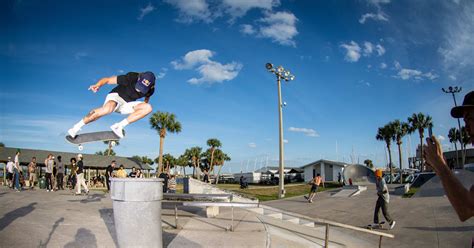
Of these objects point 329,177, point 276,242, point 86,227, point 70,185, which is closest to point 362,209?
point 276,242

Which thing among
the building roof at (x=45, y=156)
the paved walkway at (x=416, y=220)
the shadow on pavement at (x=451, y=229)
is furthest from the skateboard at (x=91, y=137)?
the building roof at (x=45, y=156)

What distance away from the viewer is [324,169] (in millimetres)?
59250

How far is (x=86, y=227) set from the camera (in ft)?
23.7

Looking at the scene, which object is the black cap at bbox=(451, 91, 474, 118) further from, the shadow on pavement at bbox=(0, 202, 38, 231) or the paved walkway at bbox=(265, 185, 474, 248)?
the paved walkway at bbox=(265, 185, 474, 248)

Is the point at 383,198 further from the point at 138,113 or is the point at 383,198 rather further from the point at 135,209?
the point at 135,209

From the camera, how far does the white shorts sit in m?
5.88

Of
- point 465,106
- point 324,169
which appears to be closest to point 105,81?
point 465,106

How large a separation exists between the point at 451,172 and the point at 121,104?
5249mm

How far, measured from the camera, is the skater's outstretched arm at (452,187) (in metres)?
2.02

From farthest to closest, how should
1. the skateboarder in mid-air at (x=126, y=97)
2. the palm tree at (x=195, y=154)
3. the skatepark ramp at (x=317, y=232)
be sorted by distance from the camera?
the palm tree at (x=195, y=154) < the skatepark ramp at (x=317, y=232) < the skateboarder in mid-air at (x=126, y=97)

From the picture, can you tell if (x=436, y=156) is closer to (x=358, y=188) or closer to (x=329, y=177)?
(x=358, y=188)

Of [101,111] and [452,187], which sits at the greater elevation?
[101,111]

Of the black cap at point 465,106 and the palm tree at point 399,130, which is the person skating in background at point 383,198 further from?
the palm tree at point 399,130

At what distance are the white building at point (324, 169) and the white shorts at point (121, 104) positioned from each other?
55187mm
